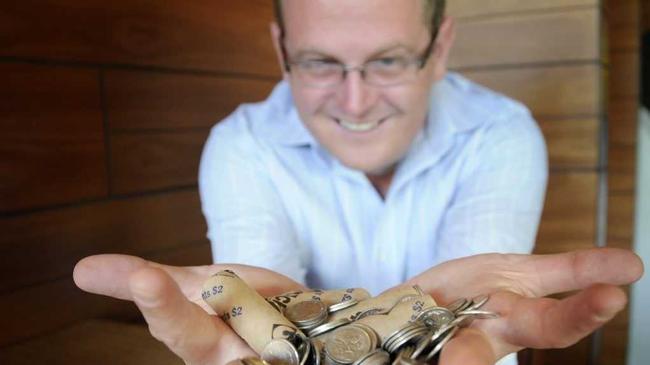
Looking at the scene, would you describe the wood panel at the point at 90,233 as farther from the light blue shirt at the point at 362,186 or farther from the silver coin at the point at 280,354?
the silver coin at the point at 280,354

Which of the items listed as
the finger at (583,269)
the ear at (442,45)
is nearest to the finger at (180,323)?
the finger at (583,269)

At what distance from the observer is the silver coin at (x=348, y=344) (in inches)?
18.6

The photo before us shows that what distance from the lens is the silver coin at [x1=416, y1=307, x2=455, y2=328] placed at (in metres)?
0.47

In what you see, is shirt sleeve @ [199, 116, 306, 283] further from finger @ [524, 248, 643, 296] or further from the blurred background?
finger @ [524, 248, 643, 296]

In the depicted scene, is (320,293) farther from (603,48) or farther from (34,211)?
(603,48)

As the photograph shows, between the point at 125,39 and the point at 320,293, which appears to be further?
the point at 125,39

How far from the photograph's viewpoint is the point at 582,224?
1384mm

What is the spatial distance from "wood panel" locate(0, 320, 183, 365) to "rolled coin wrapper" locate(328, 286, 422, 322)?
31 cm

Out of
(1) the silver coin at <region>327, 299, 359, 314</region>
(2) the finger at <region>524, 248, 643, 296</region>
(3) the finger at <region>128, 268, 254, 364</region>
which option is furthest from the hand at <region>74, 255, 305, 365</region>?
(2) the finger at <region>524, 248, 643, 296</region>

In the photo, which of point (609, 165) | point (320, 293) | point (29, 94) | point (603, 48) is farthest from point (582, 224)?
point (29, 94)

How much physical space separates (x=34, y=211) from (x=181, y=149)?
0.91 ft

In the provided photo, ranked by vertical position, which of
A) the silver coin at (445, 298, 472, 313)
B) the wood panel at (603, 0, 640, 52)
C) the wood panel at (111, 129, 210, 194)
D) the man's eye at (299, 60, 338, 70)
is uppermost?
the wood panel at (603, 0, 640, 52)

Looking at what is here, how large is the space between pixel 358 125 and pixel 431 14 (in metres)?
0.20

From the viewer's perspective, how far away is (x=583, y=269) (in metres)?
0.43
